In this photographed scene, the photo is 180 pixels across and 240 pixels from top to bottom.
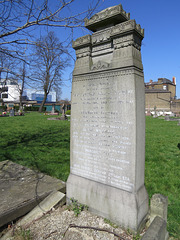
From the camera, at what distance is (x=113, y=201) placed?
246 centimetres

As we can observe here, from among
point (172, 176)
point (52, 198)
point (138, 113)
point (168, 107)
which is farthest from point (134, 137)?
point (168, 107)

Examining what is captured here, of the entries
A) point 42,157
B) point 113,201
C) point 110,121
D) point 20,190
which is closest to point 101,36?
point 110,121

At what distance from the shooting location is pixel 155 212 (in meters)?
2.34

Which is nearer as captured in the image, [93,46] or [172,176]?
[93,46]

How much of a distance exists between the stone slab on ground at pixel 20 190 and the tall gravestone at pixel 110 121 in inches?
22.6

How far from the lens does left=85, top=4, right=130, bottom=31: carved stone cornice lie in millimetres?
2412

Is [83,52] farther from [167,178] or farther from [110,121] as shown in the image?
[167,178]

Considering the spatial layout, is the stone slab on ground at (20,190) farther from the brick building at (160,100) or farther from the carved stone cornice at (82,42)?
the brick building at (160,100)

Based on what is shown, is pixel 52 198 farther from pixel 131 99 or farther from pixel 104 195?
pixel 131 99

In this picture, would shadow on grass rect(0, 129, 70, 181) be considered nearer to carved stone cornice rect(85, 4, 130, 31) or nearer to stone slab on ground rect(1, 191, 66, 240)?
stone slab on ground rect(1, 191, 66, 240)

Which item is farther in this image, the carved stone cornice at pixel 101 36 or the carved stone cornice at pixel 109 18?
the carved stone cornice at pixel 101 36

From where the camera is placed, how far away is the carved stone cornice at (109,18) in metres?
2.41

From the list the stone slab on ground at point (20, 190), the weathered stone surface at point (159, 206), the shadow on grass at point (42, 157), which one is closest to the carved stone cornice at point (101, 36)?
the weathered stone surface at point (159, 206)

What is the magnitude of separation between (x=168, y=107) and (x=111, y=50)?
5555cm
